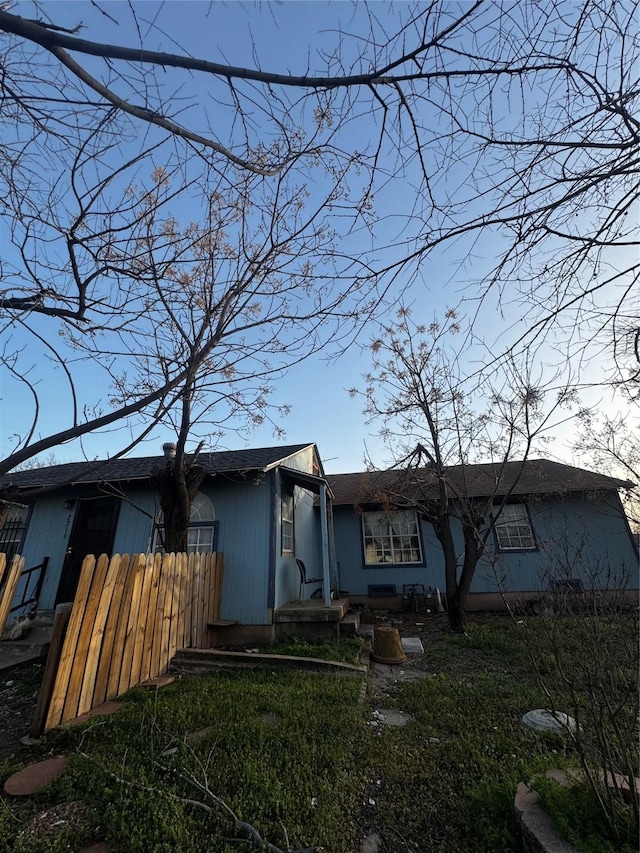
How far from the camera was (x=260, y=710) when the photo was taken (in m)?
3.76

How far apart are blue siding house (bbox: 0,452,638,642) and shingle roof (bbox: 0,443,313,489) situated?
0.06m

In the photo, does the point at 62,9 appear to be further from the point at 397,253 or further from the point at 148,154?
the point at 397,253

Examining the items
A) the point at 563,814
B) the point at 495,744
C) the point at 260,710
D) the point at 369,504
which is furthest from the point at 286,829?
the point at 369,504

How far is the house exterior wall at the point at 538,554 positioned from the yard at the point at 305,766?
620 centimetres

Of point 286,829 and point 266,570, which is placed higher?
point 266,570

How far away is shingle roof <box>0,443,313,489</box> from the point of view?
7.71m

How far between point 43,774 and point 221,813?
160 centimetres

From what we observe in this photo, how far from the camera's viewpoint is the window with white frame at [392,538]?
36.2 ft

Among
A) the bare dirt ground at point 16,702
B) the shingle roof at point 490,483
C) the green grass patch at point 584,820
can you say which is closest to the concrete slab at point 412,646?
the shingle roof at point 490,483

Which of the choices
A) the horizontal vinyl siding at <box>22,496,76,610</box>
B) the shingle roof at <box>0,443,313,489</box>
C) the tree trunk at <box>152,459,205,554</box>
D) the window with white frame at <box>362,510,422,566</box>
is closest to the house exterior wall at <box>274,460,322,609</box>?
the shingle roof at <box>0,443,313,489</box>

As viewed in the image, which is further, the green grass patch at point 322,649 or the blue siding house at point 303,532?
the blue siding house at point 303,532

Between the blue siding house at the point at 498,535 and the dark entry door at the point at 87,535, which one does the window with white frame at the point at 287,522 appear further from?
the dark entry door at the point at 87,535

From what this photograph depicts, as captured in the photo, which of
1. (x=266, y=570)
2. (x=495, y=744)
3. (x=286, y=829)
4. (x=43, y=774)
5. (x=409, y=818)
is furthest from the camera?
(x=266, y=570)

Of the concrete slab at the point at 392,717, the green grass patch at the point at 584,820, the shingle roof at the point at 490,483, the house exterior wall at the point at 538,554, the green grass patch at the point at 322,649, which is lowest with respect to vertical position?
the concrete slab at the point at 392,717
